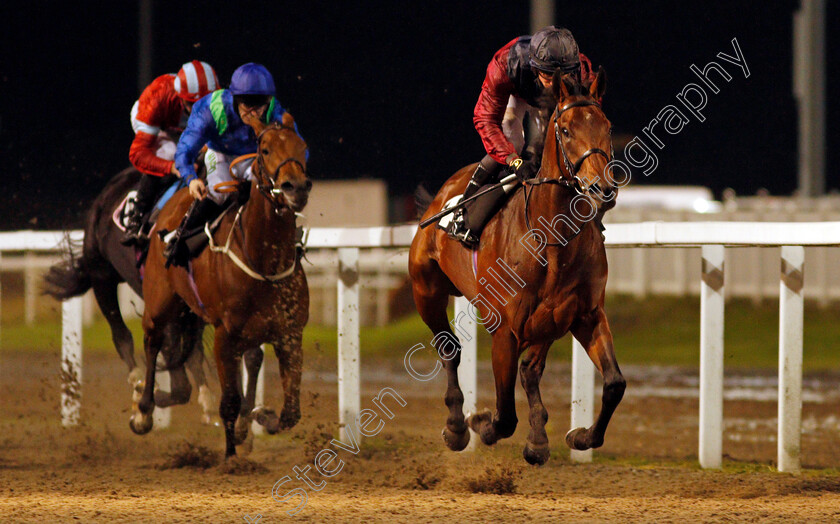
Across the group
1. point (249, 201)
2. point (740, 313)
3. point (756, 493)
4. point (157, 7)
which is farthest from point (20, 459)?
point (157, 7)

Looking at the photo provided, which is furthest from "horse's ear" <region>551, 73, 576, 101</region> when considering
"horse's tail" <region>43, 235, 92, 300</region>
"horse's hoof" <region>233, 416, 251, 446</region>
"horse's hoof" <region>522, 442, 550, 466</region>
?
"horse's tail" <region>43, 235, 92, 300</region>

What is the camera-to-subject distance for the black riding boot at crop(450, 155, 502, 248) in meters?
5.30

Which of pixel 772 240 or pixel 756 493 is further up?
pixel 772 240

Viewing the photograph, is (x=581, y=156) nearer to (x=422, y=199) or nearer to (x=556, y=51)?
(x=556, y=51)

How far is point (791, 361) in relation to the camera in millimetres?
5398

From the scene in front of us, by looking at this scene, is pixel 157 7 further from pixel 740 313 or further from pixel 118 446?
pixel 118 446

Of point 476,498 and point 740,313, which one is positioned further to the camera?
point 740,313

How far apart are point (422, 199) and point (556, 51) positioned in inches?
71.3

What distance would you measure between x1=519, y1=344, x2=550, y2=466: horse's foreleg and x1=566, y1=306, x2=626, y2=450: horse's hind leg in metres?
0.15

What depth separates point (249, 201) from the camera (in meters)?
5.94

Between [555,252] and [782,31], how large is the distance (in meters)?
23.4

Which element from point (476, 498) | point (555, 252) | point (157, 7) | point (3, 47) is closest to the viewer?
point (555, 252)

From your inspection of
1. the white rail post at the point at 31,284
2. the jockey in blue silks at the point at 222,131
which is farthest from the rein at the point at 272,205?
the white rail post at the point at 31,284

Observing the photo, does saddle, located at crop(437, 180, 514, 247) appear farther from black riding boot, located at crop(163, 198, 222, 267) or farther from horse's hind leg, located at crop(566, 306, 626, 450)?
black riding boot, located at crop(163, 198, 222, 267)
